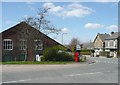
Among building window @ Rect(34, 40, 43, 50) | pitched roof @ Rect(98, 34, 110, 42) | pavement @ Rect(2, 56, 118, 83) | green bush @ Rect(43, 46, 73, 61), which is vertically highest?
pitched roof @ Rect(98, 34, 110, 42)

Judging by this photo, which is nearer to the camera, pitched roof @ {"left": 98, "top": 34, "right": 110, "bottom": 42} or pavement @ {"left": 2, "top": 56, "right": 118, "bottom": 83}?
pavement @ {"left": 2, "top": 56, "right": 118, "bottom": 83}

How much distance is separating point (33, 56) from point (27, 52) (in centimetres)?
161

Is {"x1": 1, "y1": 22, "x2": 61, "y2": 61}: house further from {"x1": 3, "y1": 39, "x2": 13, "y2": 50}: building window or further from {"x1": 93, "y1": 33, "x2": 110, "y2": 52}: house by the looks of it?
{"x1": 93, "y1": 33, "x2": 110, "y2": 52}: house

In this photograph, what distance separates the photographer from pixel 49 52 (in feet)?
140

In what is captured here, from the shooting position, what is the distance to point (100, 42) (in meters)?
103

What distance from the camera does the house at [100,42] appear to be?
328 feet

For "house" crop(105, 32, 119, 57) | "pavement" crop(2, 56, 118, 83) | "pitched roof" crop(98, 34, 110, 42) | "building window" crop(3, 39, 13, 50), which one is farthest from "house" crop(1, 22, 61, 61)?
"pitched roof" crop(98, 34, 110, 42)

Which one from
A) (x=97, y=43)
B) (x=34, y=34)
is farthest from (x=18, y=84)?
(x=97, y=43)

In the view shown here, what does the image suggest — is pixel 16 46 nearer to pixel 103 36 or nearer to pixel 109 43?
pixel 109 43

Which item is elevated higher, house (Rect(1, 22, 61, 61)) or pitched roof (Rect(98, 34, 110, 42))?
pitched roof (Rect(98, 34, 110, 42))

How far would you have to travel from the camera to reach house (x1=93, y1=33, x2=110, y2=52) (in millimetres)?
100069

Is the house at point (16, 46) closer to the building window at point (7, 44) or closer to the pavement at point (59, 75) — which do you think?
the building window at point (7, 44)

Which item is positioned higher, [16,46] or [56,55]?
[16,46]

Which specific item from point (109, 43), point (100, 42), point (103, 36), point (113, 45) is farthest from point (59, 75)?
point (103, 36)
